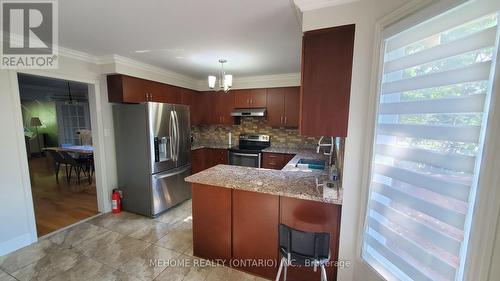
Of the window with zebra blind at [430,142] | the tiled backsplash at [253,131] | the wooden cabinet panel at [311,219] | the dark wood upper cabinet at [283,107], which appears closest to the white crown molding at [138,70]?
the tiled backsplash at [253,131]

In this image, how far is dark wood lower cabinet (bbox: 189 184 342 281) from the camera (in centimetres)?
159

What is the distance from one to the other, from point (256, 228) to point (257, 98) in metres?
2.99

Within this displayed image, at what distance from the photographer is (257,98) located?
4.25m

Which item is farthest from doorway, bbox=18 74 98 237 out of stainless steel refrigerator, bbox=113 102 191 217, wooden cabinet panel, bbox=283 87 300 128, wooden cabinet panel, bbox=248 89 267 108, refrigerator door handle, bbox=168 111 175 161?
wooden cabinet panel, bbox=283 87 300 128

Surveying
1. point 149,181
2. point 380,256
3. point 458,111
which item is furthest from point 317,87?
point 149,181

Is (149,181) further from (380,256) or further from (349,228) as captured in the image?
(380,256)

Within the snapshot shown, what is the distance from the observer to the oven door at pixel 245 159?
400cm

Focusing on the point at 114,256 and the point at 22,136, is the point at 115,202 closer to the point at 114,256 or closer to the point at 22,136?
the point at 114,256

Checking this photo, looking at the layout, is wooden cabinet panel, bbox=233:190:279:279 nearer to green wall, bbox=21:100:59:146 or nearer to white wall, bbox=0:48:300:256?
white wall, bbox=0:48:300:256

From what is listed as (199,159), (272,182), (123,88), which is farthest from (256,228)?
(199,159)

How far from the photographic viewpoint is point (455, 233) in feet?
2.81

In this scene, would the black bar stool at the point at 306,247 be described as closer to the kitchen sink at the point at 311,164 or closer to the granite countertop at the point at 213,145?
the kitchen sink at the point at 311,164

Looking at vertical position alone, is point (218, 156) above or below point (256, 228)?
above

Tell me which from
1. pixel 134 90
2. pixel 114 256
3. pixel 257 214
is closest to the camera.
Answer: pixel 257 214
